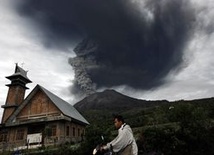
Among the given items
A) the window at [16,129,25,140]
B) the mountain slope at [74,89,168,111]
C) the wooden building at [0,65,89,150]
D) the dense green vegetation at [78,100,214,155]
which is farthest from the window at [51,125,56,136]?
the mountain slope at [74,89,168,111]

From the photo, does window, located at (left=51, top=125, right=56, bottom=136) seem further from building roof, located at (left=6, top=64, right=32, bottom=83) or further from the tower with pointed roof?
building roof, located at (left=6, top=64, right=32, bottom=83)

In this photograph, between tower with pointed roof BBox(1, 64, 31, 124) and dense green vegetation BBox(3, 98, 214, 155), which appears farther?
tower with pointed roof BBox(1, 64, 31, 124)

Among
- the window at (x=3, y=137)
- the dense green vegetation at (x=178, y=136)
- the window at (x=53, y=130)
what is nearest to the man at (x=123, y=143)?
the dense green vegetation at (x=178, y=136)

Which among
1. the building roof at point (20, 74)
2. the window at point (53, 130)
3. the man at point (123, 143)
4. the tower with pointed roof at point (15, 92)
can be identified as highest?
the building roof at point (20, 74)

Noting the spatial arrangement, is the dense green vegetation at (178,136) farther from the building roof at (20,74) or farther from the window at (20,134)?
the building roof at (20,74)

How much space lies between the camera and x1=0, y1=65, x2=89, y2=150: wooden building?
32062mm

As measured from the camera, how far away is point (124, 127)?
577 cm

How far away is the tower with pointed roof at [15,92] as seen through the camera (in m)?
36.6

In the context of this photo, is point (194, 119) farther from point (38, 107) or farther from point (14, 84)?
point (14, 84)

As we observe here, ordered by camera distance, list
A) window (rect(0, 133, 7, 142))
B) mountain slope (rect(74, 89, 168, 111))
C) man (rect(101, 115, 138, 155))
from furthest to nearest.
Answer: mountain slope (rect(74, 89, 168, 111)), window (rect(0, 133, 7, 142)), man (rect(101, 115, 138, 155))

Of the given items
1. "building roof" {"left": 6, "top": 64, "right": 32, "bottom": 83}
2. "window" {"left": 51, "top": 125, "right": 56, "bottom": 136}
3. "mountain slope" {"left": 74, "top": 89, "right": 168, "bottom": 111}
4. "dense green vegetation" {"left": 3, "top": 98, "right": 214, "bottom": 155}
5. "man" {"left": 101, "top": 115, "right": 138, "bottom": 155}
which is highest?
"mountain slope" {"left": 74, "top": 89, "right": 168, "bottom": 111}

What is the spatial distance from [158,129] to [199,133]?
279 centimetres

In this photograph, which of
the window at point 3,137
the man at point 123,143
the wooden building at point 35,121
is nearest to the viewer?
the man at point 123,143

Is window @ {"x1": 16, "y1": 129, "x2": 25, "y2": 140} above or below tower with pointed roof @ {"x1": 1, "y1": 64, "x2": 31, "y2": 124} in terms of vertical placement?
below
